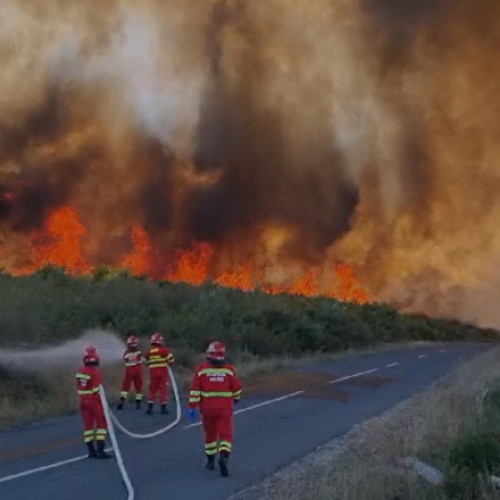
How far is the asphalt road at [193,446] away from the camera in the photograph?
37.3 feet

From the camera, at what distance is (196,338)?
30.5 metres

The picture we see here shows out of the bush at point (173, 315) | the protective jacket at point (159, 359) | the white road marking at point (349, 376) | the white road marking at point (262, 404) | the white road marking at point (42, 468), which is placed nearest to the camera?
the white road marking at point (42, 468)

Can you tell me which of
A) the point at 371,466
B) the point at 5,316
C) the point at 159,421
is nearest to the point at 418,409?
the point at 159,421

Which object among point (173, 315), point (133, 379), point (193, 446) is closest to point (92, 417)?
point (193, 446)

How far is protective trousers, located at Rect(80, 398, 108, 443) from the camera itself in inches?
523

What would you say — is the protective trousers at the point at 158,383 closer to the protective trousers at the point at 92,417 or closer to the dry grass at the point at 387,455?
the dry grass at the point at 387,455

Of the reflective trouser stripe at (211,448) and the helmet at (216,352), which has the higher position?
the helmet at (216,352)

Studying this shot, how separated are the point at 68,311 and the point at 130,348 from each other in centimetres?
937

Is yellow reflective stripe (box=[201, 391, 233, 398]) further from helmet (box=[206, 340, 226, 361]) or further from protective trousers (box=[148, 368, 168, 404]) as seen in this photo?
protective trousers (box=[148, 368, 168, 404])

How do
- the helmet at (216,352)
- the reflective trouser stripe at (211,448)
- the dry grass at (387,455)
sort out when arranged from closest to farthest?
the dry grass at (387,455) → the helmet at (216,352) → the reflective trouser stripe at (211,448)

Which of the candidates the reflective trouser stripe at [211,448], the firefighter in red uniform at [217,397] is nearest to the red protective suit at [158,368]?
the reflective trouser stripe at [211,448]

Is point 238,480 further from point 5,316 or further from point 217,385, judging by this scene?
point 5,316

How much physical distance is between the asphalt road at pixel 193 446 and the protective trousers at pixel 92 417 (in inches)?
15.7

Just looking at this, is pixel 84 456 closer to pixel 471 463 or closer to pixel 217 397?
pixel 217 397
